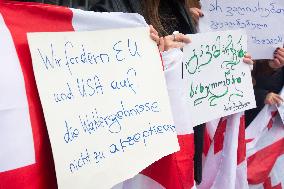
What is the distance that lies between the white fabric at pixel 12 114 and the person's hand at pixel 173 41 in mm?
526

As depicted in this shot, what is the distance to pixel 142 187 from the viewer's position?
1.19 m

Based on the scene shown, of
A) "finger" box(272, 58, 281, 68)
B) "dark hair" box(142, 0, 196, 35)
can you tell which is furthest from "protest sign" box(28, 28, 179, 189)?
"finger" box(272, 58, 281, 68)

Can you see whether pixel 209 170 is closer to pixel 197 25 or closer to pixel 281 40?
pixel 197 25

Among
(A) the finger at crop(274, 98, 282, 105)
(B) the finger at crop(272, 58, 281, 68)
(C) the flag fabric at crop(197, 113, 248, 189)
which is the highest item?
(B) the finger at crop(272, 58, 281, 68)

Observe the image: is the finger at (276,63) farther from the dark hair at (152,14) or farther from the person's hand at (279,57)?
the dark hair at (152,14)

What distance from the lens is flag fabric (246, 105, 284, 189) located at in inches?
79.0

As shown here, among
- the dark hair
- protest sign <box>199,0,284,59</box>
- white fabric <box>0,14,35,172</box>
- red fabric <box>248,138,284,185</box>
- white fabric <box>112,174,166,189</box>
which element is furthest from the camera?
red fabric <box>248,138,284,185</box>

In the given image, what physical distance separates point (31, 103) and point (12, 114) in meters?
0.05

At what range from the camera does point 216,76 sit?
5.06ft

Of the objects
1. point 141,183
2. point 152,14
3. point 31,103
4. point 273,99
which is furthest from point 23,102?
point 273,99

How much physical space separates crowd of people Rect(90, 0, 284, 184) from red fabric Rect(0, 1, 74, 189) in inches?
14.9

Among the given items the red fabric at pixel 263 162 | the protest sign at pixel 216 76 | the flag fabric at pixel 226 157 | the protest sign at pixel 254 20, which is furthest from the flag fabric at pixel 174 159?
the red fabric at pixel 263 162

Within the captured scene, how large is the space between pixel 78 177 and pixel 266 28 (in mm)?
1366

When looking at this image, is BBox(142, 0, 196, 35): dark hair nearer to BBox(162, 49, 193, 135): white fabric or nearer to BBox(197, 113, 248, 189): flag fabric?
BBox(162, 49, 193, 135): white fabric
